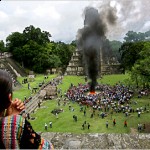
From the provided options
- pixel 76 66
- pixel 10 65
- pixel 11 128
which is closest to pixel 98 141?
pixel 11 128

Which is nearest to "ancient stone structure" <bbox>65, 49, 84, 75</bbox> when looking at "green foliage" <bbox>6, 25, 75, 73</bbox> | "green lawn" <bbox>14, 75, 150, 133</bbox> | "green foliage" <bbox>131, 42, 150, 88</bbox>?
"green foliage" <bbox>6, 25, 75, 73</bbox>

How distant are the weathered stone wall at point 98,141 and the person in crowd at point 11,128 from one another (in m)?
3.24

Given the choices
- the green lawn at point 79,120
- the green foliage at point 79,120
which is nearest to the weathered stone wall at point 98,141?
the green foliage at point 79,120

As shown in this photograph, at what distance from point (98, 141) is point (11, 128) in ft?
12.2

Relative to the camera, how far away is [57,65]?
68.2 metres

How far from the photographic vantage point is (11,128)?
248 cm

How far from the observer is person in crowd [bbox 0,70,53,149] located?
2467 mm

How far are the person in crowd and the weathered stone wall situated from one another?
3.24m

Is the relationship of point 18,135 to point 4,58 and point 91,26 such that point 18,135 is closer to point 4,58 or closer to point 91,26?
point 91,26

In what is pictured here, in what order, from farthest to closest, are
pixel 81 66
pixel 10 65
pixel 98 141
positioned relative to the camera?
pixel 81 66, pixel 10 65, pixel 98 141

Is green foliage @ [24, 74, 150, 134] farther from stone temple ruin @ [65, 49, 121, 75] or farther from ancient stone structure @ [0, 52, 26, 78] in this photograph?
stone temple ruin @ [65, 49, 121, 75]

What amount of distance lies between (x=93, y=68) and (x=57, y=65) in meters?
18.5

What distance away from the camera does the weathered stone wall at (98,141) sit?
18.8 ft

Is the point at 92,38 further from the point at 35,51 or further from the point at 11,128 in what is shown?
the point at 11,128
